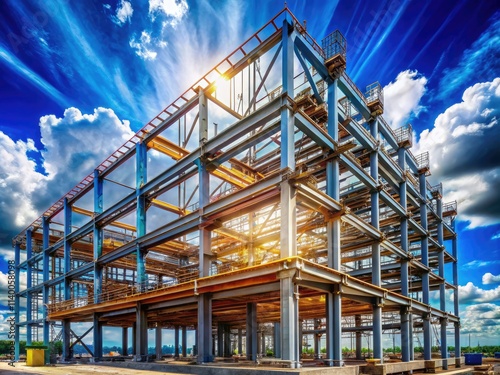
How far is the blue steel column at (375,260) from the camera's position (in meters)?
25.7

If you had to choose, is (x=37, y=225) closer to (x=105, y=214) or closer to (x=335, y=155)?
(x=105, y=214)

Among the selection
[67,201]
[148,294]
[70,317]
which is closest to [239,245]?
[148,294]

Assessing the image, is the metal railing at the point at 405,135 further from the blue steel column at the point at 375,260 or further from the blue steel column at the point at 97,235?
the blue steel column at the point at 97,235

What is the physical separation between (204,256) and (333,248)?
24.6 ft

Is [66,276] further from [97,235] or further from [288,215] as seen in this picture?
[288,215]

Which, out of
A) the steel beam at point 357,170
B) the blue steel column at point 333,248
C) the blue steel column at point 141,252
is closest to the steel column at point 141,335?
the blue steel column at point 141,252

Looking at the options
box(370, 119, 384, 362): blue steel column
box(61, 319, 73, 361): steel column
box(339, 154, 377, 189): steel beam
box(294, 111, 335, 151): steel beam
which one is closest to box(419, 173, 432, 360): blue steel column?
box(370, 119, 384, 362): blue steel column

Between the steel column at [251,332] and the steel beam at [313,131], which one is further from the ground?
the steel beam at [313,131]

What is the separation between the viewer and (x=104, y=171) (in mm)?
36531

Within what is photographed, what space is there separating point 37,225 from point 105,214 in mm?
16779

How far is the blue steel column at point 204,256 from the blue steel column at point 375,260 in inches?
425

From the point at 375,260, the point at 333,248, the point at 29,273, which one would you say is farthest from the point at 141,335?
the point at 29,273

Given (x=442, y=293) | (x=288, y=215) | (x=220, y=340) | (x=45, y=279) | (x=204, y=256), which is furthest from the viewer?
(x=45, y=279)

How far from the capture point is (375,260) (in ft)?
92.5
